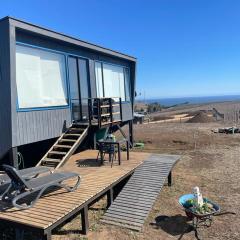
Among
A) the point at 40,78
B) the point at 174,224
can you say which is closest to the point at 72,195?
the point at 174,224

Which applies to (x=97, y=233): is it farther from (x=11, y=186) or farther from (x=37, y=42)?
(x=37, y=42)

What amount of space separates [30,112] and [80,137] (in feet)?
5.71

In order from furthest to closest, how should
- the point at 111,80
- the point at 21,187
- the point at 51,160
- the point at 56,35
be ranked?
the point at 111,80
the point at 56,35
the point at 51,160
the point at 21,187

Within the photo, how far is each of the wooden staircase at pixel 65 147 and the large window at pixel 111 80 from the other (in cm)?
245

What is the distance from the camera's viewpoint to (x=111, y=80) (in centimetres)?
1295

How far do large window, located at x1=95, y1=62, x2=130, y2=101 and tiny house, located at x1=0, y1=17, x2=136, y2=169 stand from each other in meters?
0.04

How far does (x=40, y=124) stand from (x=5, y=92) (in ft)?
4.87

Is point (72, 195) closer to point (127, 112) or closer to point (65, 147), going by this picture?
point (65, 147)

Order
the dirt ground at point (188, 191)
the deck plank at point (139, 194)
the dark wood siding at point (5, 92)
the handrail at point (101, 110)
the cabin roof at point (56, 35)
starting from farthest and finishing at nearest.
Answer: the handrail at point (101, 110)
the cabin roof at point (56, 35)
the dark wood siding at point (5, 92)
the deck plank at point (139, 194)
the dirt ground at point (188, 191)

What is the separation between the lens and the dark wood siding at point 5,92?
7.52 meters

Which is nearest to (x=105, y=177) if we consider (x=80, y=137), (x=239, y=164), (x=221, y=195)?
(x=80, y=137)

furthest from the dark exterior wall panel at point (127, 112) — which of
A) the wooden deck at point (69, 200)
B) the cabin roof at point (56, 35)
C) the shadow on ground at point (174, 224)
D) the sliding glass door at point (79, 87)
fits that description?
the shadow on ground at point (174, 224)

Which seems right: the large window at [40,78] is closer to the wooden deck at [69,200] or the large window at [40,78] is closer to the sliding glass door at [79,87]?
the sliding glass door at [79,87]

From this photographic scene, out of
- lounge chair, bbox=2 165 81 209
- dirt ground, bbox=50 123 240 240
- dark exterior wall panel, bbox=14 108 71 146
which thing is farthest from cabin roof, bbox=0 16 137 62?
dirt ground, bbox=50 123 240 240
